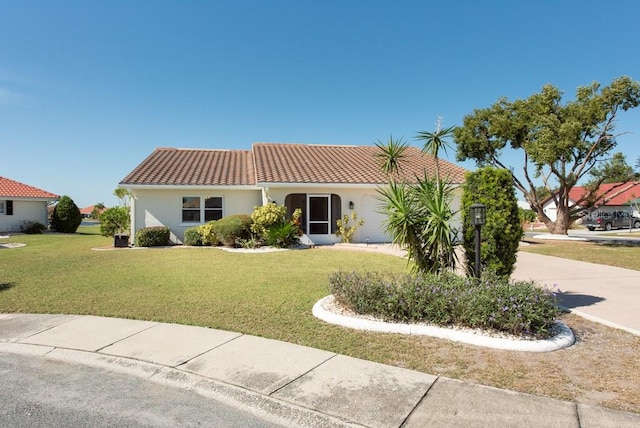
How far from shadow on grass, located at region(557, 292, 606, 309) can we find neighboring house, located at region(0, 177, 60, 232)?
3670 centimetres

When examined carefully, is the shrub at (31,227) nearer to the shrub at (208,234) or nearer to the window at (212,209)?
the window at (212,209)

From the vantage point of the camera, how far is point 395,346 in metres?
5.37

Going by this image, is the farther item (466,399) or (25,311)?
(25,311)

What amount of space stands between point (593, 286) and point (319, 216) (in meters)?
13.7

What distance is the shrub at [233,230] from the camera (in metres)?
17.3

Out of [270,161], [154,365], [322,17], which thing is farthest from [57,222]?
[154,365]

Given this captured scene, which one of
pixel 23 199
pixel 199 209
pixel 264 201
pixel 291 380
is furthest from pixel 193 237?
pixel 23 199

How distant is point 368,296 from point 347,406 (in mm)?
2854

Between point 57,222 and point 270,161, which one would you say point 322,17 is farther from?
point 57,222

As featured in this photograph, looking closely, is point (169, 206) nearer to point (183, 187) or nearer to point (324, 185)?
point (183, 187)

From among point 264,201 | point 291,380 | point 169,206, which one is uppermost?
point 264,201

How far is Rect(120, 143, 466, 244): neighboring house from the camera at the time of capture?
19031mm

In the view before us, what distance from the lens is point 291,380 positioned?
432cm

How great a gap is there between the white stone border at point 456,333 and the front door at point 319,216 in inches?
526
